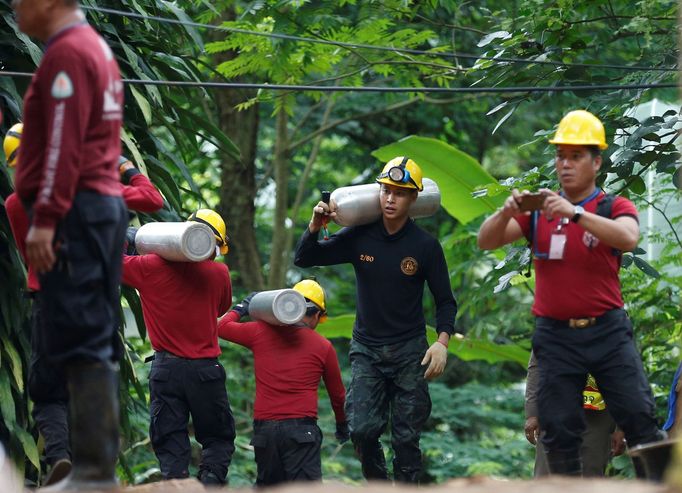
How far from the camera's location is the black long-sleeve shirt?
846cm

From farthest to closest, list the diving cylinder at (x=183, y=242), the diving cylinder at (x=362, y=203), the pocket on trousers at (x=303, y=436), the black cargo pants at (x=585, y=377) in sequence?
the pocket on trousers at (x=303, y=436) < the diving cylinder at (x=362, y=203) < the diving cylinder at (x=183, y=242) < the black cargo pants at (x=585, y=377)

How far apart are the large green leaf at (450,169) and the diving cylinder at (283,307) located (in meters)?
3.66

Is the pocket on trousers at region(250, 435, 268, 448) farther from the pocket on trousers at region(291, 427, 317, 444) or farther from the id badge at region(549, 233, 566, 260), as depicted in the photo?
the id badge at region(549, 233, 566, 260)

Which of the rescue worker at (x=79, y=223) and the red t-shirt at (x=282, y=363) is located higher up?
the rescue worker at (x=79, y=223)

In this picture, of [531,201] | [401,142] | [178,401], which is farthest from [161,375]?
[401,142]

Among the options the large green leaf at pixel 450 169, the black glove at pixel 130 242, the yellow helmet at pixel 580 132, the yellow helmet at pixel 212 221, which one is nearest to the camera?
the yellow helmet at pixel 580 132

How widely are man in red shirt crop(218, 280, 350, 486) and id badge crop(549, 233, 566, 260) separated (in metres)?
3.07

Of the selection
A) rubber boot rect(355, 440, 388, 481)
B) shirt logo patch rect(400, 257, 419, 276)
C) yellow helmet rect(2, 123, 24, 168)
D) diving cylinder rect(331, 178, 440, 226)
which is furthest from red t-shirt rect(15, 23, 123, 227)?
rubber boot rect(355, 440, 388, 481)

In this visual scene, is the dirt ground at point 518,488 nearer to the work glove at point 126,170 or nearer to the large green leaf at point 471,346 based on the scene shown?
the work glove at point 126,170

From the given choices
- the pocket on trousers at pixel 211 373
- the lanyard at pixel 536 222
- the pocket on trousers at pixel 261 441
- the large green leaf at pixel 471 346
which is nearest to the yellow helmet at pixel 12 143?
the pocket on trousers at pixel 211 373

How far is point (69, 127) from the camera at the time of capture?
17.9 ft

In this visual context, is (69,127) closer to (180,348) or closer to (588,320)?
(588,320)

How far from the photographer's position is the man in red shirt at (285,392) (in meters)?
9.12

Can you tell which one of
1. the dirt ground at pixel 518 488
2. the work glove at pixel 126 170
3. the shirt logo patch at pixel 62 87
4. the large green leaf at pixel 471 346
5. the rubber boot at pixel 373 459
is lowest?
the rubber boot at pixel 373 459
